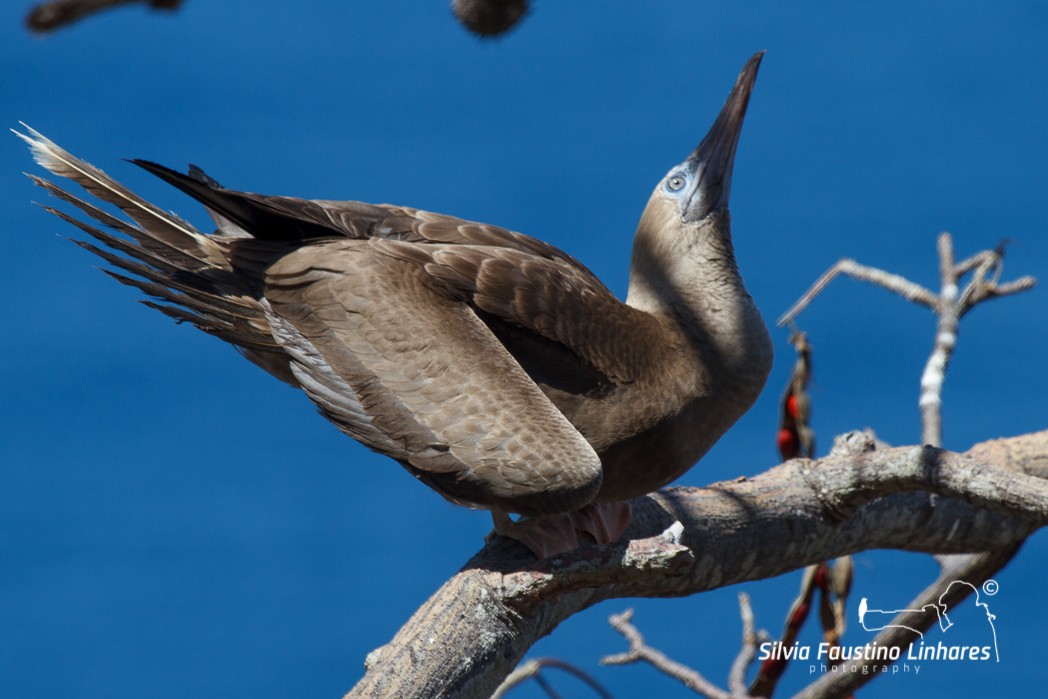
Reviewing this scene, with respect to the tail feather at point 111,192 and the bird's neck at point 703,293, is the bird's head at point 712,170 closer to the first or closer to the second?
the bird's neck at point 703,293

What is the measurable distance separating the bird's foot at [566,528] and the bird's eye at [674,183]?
3.43ft

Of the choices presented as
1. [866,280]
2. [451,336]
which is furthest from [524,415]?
[866,280]

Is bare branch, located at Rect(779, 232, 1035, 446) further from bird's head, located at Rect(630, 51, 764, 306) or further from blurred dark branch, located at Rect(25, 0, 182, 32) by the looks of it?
blurred dark branch, located at Rect(25, 0, 182, 32)

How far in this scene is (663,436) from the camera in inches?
141

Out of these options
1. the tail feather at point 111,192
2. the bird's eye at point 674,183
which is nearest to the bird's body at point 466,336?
the tail feather at point 111,192

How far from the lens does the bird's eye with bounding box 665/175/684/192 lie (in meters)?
4.10

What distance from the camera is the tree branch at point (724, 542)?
3.11 meters

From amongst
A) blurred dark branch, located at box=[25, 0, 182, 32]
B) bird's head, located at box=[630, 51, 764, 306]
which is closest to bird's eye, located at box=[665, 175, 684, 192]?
bird's head, located at box=[630, 51, 764, 306]

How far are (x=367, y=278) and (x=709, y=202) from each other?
1.21 meters

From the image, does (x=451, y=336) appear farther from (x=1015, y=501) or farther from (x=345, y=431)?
(x=1015, y=501)

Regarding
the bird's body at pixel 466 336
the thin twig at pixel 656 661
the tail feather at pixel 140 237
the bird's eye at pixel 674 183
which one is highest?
the bird's eye at pixel 674 183

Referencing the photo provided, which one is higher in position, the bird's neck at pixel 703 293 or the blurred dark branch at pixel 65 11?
the bird's neck at pixel 703 293

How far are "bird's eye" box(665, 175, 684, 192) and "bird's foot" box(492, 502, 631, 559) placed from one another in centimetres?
105

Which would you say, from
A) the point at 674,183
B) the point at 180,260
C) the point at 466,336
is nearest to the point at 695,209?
the point at 674,183
